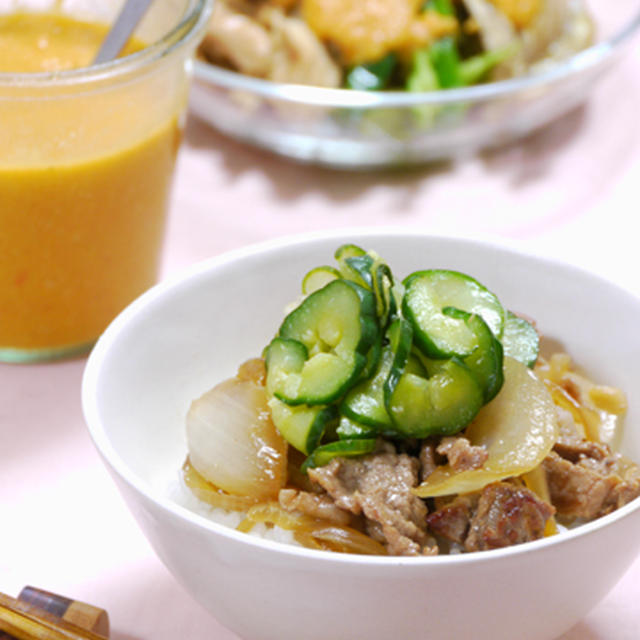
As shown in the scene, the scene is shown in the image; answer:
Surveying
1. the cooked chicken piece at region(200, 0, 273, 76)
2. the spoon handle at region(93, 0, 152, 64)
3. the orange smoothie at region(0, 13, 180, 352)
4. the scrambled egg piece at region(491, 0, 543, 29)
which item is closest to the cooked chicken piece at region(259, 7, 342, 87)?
the cooked chicken piece at region(200, 0, 273, 76)

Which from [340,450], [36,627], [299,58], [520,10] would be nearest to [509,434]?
[340,450]

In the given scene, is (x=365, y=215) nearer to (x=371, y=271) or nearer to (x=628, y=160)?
(x=628, y=160)

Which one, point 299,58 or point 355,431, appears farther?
point 299,58

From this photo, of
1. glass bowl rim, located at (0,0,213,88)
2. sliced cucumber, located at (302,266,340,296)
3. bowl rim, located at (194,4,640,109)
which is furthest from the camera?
bowl rim, located at (194,4,640,109)

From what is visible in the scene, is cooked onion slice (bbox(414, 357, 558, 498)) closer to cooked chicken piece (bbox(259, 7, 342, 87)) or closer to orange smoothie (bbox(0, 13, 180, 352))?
orange smoothie (bbox(0, 13, 180, 352))

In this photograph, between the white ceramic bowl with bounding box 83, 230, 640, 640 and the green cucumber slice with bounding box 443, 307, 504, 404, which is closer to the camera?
the white ceramic bowl with bounding box 83, 230, 640, 640

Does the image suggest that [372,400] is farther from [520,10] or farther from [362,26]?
[520,10]

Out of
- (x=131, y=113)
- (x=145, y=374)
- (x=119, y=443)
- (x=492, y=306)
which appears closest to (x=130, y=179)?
(x=131, y=113)
